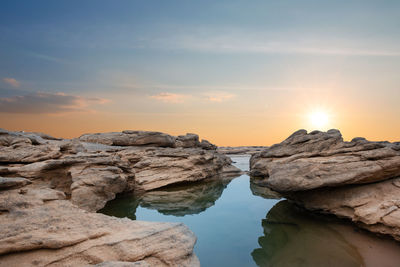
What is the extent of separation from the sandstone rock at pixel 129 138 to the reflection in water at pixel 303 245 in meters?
15.8

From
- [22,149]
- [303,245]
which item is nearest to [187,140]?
[22,149]

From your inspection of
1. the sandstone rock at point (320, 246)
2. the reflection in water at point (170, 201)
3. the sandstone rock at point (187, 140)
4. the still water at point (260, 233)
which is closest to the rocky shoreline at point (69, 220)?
the reflection in water at point (170, 201)

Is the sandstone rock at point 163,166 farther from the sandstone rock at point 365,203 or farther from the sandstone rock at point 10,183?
the sandstone rock at point 365,203

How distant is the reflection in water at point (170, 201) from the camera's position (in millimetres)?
14023

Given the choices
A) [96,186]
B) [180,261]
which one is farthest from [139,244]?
[96,186]

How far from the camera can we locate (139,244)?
602 centimetres

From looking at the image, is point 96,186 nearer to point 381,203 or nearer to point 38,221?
point 38,221

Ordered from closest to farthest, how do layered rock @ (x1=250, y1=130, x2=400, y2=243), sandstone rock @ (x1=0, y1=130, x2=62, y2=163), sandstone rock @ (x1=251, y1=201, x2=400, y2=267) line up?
sandstone rock @ (x1=251, y1=201, x2=400, y2=267), layered rock @ (x1=250, y1=130, x2=400, y2=243), sandstone rock @ (x1=0, y1=130, x2=62, y2=163)

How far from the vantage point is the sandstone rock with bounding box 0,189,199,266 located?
18.4 feet

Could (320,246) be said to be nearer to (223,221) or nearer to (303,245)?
(303,245)

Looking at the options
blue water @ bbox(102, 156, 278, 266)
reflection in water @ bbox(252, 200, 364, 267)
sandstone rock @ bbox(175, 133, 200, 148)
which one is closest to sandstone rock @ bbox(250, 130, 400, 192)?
reflection in water @ bbox(252, 200, 364, 267)

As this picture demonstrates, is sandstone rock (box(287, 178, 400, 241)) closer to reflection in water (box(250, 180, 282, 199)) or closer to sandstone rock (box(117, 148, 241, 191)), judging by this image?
reflection in water (box(250, 180, 282, 199))

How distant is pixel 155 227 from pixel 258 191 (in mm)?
16131

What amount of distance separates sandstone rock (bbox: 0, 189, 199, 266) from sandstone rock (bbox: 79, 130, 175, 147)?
16.7 metres
